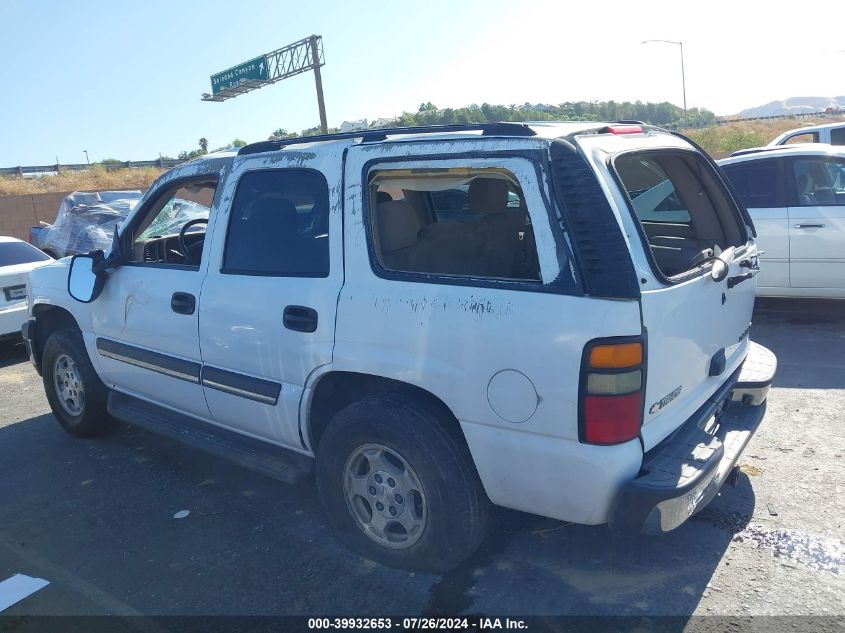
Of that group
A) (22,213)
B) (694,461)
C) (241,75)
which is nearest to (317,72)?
(241,75)

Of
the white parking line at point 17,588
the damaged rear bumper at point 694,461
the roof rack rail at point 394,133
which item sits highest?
the roof rack rail at point 394,133

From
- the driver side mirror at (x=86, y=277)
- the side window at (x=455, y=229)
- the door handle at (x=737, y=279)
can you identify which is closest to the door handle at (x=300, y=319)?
the side window at (x=455, y=229)

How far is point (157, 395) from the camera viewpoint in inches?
173

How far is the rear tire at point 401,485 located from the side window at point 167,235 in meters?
1.52

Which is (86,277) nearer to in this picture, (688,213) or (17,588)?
(17,588)

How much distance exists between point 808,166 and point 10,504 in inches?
279

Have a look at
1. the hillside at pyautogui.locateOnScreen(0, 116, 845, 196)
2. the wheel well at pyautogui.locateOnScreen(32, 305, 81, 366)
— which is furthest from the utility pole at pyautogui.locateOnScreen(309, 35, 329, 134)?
the wheel well at pyautogui.locateOnScreen(32, 305, 81, 366)

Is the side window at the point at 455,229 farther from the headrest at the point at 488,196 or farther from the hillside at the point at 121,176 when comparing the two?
the hillside at the point at 121,176

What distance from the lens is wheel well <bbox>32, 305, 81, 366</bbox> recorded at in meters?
5.25

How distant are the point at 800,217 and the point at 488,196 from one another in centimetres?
408

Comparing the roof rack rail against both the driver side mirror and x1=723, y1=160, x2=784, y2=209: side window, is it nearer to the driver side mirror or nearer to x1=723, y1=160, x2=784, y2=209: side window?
the driver side mirror

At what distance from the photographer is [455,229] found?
12.5 feet

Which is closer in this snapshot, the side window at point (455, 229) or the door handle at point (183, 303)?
the side window at point (455, 229)

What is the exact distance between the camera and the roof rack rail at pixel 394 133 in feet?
9.61
